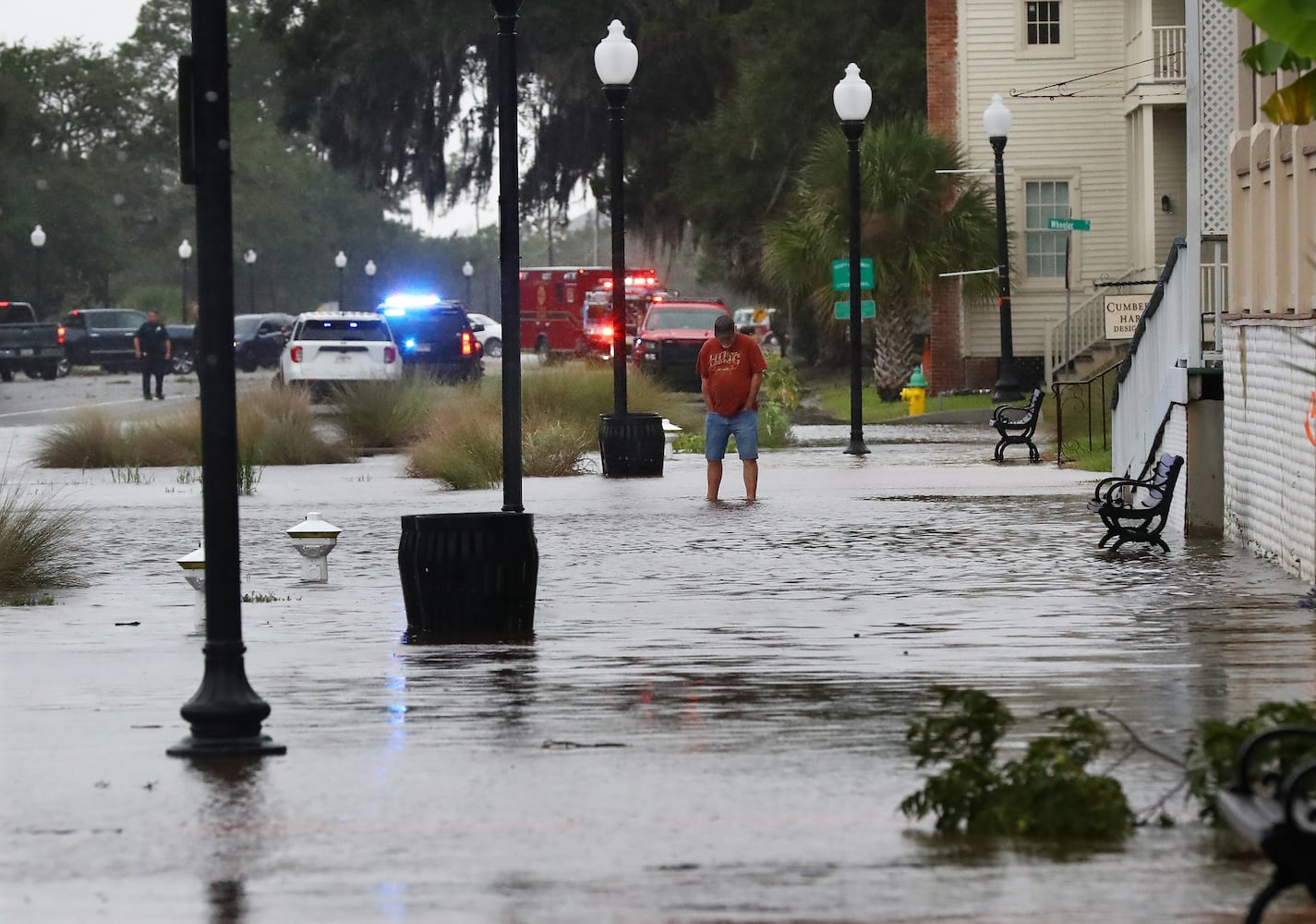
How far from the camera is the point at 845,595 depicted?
48.1 feet

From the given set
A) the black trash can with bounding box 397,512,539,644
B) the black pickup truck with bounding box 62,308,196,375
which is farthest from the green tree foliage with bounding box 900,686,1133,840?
Result: the black pickup truck with bounding box 62,308,196,375

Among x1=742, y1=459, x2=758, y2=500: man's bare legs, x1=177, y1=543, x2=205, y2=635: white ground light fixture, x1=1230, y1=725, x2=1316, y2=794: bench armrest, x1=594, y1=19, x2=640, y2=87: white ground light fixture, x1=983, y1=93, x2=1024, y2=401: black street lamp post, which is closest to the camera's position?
x1=1230, y1=725, x2=1316, y2=794: bench armrest

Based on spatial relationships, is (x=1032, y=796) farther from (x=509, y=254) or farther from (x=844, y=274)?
(x=844, y=274)

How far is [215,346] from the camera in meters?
9.30

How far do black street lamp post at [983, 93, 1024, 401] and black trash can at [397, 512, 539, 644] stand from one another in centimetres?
2670

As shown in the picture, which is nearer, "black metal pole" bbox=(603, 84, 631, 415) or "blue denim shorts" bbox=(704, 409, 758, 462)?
"blue denim shorts" bbox=(704, 409, 758, 462)

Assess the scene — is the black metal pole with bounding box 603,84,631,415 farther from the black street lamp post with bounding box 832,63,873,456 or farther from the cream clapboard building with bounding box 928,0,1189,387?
the cream clapboard building with bounding box 928,0,1189,387

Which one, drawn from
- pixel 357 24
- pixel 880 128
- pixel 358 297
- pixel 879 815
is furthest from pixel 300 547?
pixel 358 297

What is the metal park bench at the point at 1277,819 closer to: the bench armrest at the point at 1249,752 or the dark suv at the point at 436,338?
the bench armrest at the point at 1249,752

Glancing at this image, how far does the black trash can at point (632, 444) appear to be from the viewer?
26.2 m

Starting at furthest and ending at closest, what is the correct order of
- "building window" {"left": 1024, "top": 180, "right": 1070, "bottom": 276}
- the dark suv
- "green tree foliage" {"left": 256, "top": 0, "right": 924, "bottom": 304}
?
1. "green tree foliage" {"left": 256, "top": 0, "right": 924, "bottom": 304}
2. the dark suv
3. "building window" {"left": 1024, "top": 180, "right": 1070, "bottom": 276}

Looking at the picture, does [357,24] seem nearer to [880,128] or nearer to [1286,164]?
[880,128]

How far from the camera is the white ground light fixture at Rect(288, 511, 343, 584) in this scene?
51.2 ft

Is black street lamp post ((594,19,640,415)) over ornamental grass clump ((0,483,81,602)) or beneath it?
over
